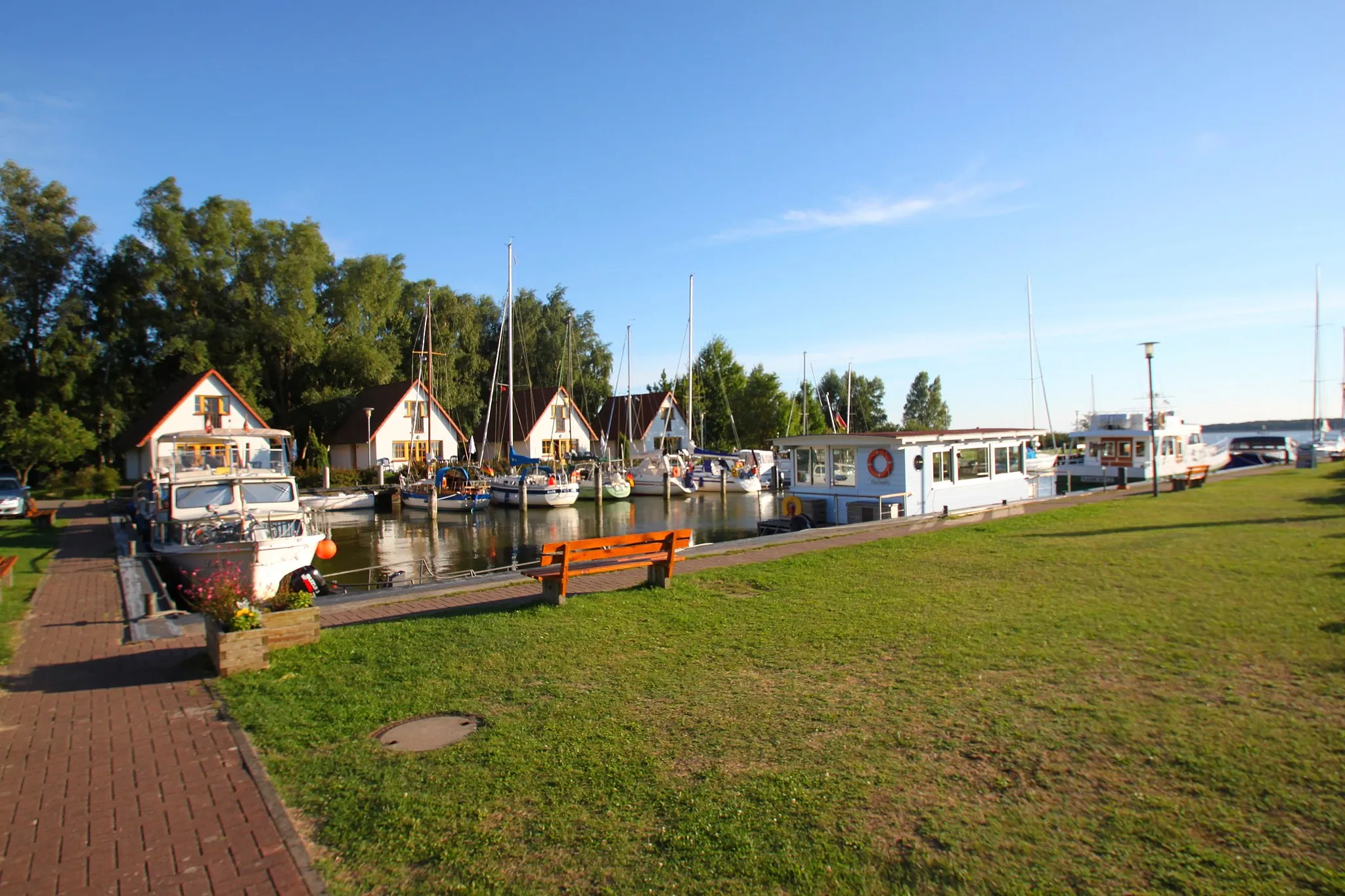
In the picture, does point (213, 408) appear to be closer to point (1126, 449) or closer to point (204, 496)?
point (204, 496)

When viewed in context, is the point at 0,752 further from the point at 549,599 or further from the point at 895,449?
the point at 895,449

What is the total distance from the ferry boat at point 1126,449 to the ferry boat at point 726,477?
56.0 feet

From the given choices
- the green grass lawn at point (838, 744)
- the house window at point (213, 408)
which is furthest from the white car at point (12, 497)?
the green grass lawn at point (838, 744)

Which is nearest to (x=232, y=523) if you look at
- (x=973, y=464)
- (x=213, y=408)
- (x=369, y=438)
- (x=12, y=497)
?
(x=12, y=497)

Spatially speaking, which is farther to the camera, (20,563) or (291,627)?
(20,563)

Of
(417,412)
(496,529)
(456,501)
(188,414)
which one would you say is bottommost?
(496,529)

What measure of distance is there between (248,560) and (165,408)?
122 ft

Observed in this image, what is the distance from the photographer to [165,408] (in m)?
47.0

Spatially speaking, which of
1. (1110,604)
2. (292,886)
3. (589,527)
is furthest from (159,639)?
(589,527)

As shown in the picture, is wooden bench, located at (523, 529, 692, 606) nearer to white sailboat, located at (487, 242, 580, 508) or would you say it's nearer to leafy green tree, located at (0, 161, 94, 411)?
white sailboat, located at (487, 242, 580, 508)

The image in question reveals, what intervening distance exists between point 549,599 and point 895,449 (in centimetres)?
1446

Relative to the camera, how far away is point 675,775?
5.58 m

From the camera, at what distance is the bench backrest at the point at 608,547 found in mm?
11188

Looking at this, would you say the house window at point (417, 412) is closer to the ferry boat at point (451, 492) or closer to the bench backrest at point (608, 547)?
the ferry boat at point (451, 492)
